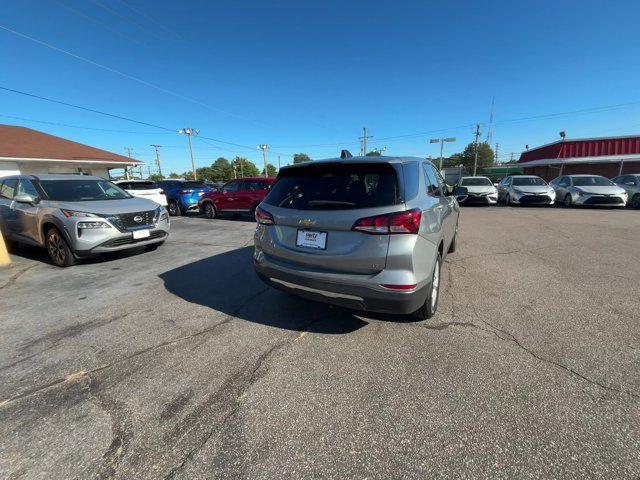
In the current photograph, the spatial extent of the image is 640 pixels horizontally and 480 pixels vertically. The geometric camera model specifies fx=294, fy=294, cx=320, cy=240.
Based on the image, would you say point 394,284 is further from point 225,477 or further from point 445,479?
point 225,477

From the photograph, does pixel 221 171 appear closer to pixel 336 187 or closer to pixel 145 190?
pixel 145 190

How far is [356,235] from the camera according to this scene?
245 centimetres

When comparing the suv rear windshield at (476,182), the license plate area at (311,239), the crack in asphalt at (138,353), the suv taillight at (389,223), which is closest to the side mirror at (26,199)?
the crack in asphalt at (138,353)

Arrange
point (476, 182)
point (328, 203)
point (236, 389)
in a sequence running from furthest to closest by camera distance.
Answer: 1. point (476, 182)
2. point (328, 203)
3. point (236, 389)

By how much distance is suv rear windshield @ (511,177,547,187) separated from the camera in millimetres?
13984

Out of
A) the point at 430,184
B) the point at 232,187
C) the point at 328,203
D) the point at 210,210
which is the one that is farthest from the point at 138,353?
the point at 210,210

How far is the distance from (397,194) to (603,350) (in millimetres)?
2253

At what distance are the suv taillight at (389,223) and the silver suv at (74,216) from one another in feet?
15.9

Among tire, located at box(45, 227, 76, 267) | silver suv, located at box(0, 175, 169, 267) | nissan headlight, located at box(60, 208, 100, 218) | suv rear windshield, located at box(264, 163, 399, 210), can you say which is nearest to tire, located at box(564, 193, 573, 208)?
suv rear windshield, located at box(264, 163, 399, 210)

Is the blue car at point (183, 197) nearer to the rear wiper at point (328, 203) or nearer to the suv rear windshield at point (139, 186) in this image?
the suv rear windshield at point (139, 186)

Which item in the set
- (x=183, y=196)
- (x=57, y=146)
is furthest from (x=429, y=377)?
(x=57, y=146)

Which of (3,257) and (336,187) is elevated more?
(336,187)

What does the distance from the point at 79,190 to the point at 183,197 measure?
7493mm

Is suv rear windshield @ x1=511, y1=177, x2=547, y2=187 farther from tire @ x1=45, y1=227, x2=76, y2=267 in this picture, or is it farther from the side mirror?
the side mirror
